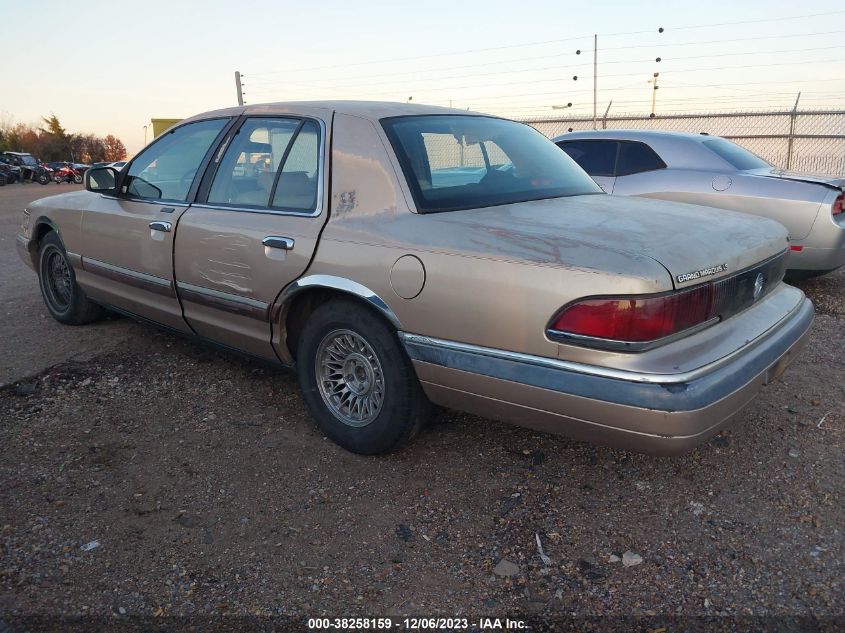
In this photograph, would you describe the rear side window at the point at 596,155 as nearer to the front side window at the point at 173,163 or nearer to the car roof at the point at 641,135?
the car roof at the point at 641,135

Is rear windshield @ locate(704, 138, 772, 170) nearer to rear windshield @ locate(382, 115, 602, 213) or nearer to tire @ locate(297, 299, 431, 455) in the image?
rear windshield @ locate(382, 115, 602, 213)

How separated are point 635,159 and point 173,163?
171 inches

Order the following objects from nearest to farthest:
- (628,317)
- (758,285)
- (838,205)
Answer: (628,317), (758,285), (838,205)

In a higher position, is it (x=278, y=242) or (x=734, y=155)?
(x=734, y=155)

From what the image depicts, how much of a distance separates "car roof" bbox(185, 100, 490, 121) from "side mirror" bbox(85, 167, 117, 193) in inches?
43.0

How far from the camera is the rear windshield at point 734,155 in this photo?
611 centimetres

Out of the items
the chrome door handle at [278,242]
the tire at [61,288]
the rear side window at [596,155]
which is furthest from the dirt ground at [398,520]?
the rear side window at [596,155]

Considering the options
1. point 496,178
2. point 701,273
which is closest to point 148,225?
point 496,178

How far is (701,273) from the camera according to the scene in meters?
2.39

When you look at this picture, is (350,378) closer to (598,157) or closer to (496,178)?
(496,178)

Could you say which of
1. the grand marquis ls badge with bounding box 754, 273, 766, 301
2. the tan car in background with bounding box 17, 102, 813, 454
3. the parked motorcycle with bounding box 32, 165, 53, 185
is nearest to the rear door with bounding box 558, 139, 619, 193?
the tan car in background with bounding box 17, 102, 813, 454

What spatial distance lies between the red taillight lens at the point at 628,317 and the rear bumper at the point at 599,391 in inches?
5.0

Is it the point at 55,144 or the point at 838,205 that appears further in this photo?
the point at 55,144

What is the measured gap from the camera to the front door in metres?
3.85
